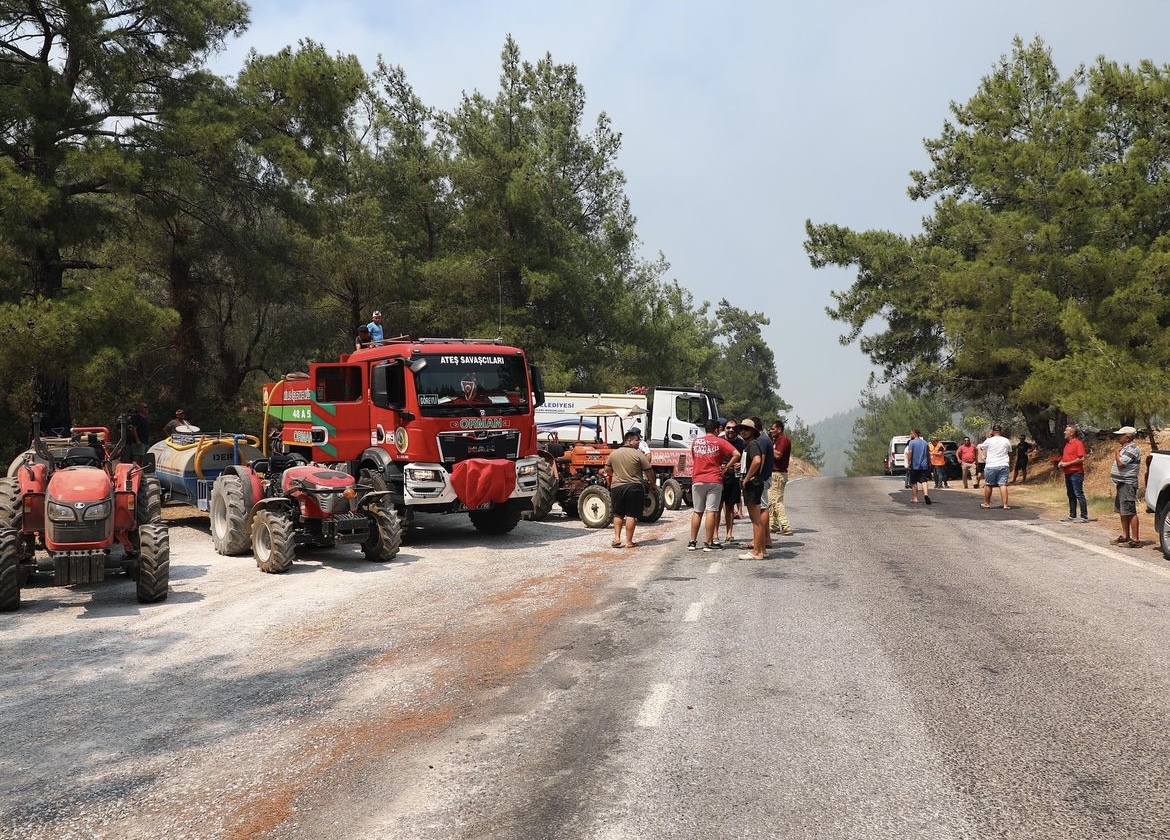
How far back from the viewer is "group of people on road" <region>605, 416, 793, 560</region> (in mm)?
12383

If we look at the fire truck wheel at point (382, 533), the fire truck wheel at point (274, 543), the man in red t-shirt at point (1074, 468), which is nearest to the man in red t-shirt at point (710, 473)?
the fire truck wheel at point (382, 533)

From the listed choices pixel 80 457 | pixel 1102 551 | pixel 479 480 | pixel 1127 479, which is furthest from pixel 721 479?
pixel 80 457

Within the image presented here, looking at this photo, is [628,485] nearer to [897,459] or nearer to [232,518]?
[232,518]

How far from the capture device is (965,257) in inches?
1409

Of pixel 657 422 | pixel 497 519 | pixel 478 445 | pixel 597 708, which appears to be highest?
pixel 657 422

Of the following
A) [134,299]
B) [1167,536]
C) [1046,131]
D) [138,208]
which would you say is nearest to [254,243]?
[138,208]

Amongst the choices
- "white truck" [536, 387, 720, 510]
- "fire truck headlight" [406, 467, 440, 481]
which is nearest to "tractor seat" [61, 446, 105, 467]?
"fire truck headlight" [406, 467, 440, 481]

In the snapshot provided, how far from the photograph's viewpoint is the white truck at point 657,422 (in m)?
19.9

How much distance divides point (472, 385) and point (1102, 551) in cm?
979

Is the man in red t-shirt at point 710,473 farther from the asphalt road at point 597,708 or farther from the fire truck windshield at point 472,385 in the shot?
the fire truck windshield at point 472,385

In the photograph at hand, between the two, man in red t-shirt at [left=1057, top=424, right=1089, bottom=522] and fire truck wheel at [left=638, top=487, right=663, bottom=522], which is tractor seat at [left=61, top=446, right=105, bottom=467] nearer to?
fire truck wheel at [left=638, top=487, right=663, bottom=522]

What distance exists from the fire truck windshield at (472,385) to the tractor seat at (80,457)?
4.72 meters

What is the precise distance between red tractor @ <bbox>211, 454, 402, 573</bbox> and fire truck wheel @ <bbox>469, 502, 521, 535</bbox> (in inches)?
118

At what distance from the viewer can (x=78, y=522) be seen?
8984mm
